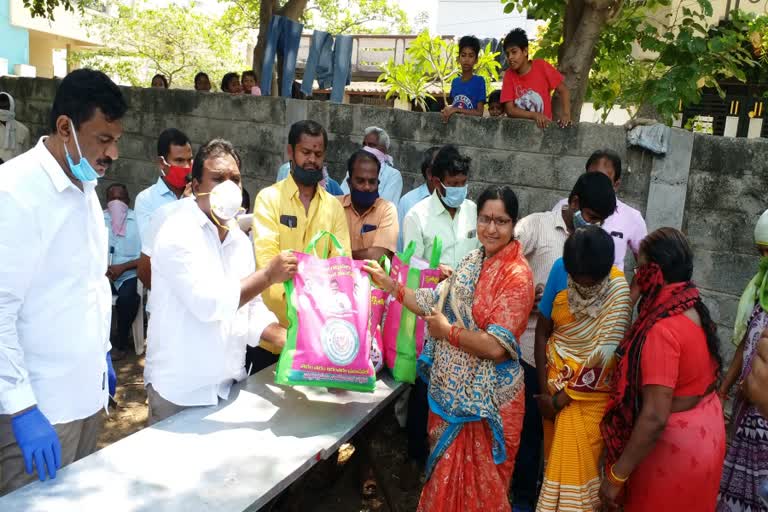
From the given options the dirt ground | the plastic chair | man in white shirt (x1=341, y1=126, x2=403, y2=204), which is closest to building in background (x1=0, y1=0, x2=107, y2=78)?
the plastic chair

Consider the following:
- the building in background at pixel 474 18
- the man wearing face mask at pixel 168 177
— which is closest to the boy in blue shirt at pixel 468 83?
the man wearing face mask at pixel 168 177

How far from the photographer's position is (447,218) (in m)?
3.63

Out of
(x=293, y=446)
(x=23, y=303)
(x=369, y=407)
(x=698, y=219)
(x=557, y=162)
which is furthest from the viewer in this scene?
(x=557, y=162)

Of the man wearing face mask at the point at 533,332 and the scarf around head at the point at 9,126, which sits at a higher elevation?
the scarf around head at the point at 9,126

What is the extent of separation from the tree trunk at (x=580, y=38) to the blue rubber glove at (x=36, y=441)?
494cm

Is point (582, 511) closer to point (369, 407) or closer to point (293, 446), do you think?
point (369, 407)

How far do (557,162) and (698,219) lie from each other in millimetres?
1107

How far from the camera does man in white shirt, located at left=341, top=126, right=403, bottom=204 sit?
5.05m

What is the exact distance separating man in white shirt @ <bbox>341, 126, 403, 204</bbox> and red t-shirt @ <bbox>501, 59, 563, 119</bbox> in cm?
118

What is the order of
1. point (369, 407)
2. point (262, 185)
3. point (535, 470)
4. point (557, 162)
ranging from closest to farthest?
1. point (369, 407)
2. point (535, 470)
3. point (557, 162)
4. point (262, 185)

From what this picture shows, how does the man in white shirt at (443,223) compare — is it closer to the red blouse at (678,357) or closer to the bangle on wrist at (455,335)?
the bangle on wrist at (455,335)

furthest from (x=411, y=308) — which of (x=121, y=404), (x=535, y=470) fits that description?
(x=121, y=404)

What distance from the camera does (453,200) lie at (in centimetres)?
365

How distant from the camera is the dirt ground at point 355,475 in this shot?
3.40 meters
